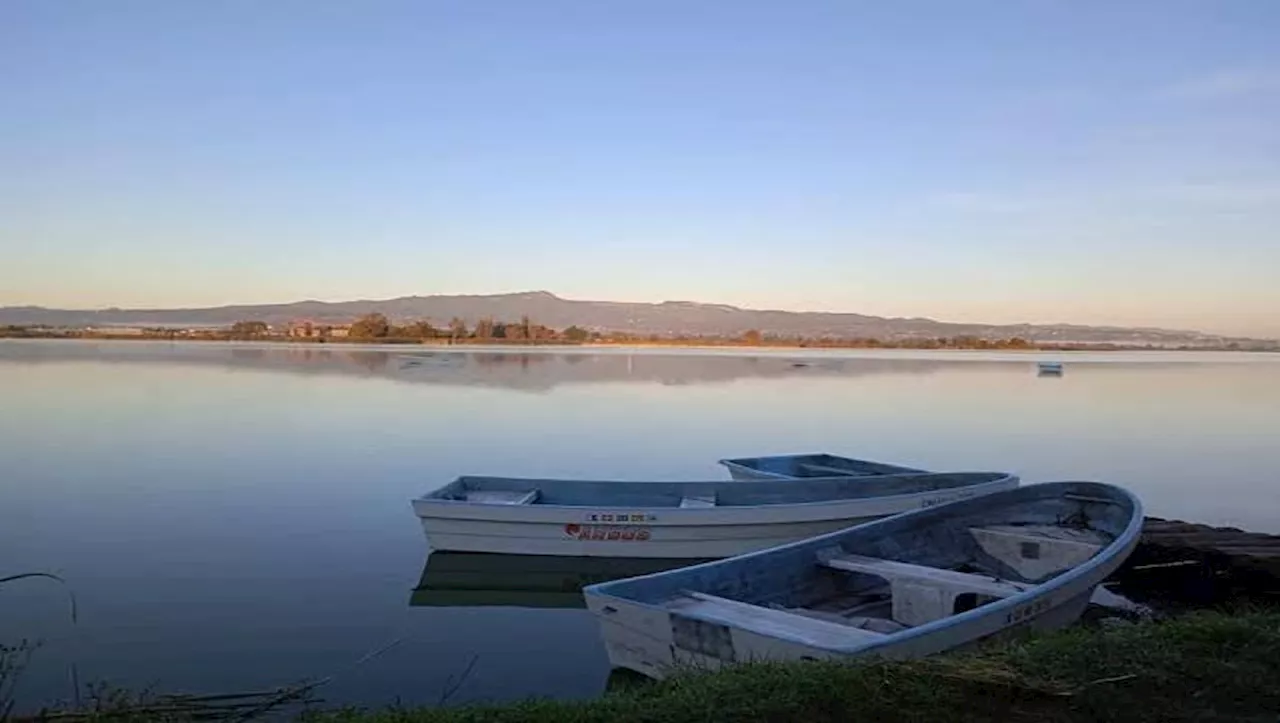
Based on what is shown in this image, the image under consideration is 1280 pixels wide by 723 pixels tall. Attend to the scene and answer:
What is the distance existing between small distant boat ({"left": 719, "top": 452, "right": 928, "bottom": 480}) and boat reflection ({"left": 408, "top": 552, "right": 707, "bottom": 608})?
4128 millimetres

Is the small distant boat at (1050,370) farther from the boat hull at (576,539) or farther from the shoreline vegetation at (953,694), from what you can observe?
the shoreline vegetation at (953,694)

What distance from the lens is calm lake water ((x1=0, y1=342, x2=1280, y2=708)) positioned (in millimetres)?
8445

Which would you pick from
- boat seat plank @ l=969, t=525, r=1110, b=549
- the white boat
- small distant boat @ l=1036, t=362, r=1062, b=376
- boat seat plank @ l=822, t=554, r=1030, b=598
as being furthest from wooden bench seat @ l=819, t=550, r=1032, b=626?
small distant boat @ l=1036, t=362, r=1062, b=376

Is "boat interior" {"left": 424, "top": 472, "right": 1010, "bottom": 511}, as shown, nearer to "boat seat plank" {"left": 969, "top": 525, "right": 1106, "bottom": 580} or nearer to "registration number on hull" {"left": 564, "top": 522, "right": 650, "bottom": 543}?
"registration number on hull" {"left": 564, "top": 522, "right": 650, "bottom": 543}

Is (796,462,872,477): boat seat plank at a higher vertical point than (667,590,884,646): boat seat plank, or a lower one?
lower

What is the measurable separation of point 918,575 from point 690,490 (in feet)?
17.5

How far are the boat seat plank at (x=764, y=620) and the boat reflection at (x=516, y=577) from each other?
11.6ft

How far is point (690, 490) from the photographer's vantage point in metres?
13.3

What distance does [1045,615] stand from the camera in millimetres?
7246

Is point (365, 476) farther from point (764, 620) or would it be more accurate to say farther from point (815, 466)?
point (764, 620)

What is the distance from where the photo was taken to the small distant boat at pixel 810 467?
15652 millimetres

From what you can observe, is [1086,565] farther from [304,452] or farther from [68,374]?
[68,374]

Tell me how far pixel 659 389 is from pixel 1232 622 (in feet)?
122

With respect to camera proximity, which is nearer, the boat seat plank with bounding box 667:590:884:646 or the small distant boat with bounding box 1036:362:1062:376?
the boat seat plank with bounding box 667:590:884:646
